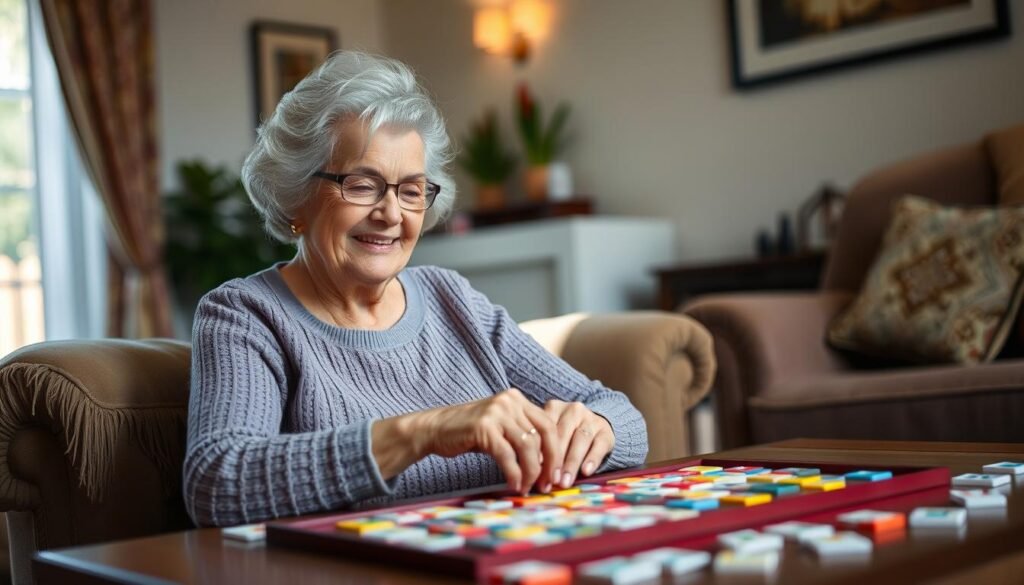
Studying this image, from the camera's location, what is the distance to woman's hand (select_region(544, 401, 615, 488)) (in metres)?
1.23

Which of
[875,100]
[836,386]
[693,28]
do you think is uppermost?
[693,28]

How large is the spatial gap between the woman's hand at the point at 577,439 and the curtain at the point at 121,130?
3941 mm

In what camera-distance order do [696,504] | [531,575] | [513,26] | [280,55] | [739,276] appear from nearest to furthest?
1. [531,575]
2. [696,504]
3. [739,276]
4. [513,26]
5. [280,55]

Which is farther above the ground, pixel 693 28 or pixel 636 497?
pixel 693 28

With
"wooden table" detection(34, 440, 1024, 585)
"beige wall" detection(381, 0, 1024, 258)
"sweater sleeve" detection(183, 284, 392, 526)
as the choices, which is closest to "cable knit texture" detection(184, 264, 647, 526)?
"sweater sleeve" detection(183, 284, 392, 526)

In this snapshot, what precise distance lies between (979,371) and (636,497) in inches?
60.8

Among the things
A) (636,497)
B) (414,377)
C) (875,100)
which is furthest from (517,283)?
(636,497)

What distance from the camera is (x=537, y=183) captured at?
5.15 metres

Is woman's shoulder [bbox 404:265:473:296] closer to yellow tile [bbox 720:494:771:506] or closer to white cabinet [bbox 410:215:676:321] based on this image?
yellow tile [bbox 720:494:771:506]

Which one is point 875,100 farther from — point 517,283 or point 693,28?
point 517,283

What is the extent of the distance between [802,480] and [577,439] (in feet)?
0.94

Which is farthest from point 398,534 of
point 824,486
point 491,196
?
point 491,196

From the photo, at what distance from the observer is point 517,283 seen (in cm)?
486

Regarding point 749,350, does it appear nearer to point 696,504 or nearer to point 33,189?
point 696,504
